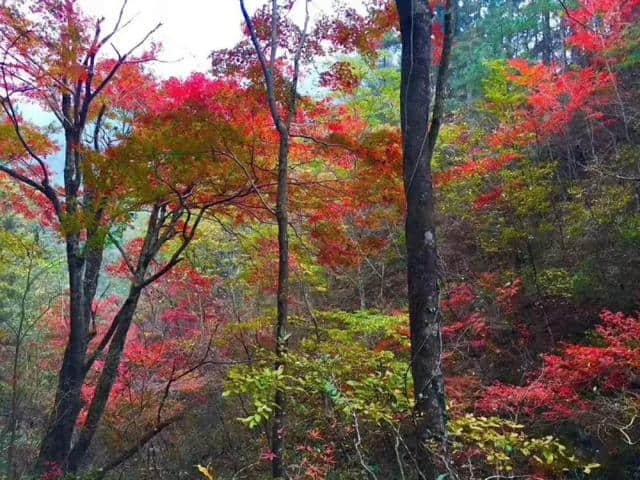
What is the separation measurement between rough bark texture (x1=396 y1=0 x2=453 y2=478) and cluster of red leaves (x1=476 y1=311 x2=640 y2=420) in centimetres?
242

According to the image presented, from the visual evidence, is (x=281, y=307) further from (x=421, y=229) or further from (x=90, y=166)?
(x=90, y=166)

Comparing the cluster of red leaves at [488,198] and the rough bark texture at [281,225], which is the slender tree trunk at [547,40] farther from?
the rough bark texture at [281,225]

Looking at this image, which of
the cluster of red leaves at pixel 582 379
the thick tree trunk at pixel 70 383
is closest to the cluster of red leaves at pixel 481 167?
the cluster of red leaves at pixel 582 379

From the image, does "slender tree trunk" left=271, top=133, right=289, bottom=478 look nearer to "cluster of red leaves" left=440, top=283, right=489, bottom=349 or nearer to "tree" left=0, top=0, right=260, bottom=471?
"tree" left=0, top=0, right=260, bottom=471

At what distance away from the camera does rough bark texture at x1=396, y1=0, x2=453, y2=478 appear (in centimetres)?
301

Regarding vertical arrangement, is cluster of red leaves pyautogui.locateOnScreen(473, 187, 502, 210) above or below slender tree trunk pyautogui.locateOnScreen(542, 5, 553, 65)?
below

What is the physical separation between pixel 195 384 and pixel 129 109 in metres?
5.89

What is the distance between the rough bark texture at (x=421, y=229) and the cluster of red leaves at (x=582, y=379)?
242 centimetres

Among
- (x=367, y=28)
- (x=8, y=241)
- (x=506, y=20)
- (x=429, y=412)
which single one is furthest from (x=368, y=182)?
(x=506, y=20)

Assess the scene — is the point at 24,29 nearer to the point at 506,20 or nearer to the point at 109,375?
the point at 109,375

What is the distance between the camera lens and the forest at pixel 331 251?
353 cm

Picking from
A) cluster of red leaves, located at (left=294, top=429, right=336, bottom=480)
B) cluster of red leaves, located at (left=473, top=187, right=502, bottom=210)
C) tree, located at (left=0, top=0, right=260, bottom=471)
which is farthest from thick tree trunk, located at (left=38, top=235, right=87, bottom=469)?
cluster of red leaves, located at (left=473, top=187, right=502, bottom=210)

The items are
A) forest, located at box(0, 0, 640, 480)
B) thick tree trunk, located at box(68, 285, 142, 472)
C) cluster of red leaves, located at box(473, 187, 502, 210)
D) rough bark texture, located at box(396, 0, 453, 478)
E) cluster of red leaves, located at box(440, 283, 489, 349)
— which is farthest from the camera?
cluster of red leaves, located at box(473, 187, 502, 210)

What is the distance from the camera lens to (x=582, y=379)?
541cm
